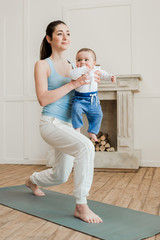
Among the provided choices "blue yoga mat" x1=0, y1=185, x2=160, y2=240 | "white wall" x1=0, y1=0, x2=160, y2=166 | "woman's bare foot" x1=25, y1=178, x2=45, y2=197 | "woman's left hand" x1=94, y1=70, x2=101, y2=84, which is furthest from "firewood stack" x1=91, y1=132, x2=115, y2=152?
"woman's left hand" x1=94, y1=70, x2=101, y2=84

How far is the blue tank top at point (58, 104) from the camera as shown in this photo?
2.09 metres

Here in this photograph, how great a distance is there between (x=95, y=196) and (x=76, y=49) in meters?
2.69

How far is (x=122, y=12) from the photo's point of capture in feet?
14.9

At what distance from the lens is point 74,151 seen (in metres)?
1.94

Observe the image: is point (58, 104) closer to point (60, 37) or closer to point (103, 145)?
point (60, 37)

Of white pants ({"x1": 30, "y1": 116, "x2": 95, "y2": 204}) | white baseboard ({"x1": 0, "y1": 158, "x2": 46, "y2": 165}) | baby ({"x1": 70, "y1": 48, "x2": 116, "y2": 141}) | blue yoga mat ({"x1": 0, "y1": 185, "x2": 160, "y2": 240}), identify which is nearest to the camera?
blue yoga mat ({"x1": 0, "y1": 185, "x2": 160, "y2": 240})

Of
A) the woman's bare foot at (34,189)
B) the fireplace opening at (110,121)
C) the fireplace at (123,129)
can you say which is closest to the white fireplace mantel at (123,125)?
the fireplace at (123,129)

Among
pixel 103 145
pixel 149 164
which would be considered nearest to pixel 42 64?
pixel 103 145

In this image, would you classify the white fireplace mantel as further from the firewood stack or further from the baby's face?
the baby's face

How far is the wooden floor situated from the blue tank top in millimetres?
686

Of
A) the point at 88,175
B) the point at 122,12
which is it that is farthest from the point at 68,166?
the point at 122,12

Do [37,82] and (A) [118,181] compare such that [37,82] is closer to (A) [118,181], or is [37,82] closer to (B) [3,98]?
(A) [118,181]

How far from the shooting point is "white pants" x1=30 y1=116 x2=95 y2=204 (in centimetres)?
188

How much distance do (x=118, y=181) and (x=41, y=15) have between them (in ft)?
9.51
